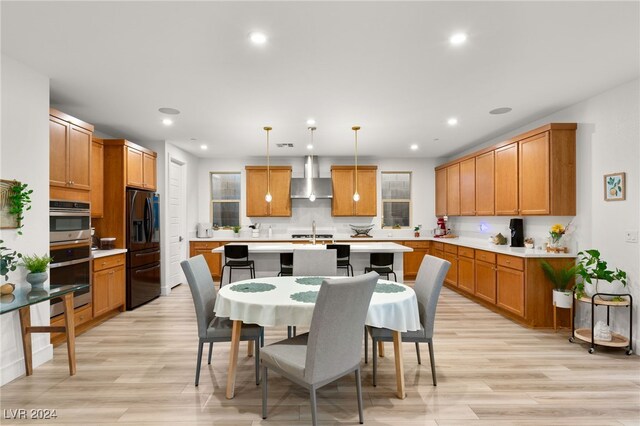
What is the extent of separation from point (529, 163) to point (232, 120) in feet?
12.9

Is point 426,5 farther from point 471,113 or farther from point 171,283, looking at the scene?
point 171,283

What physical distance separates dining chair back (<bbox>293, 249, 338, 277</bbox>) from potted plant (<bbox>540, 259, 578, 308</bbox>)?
249 centimetres

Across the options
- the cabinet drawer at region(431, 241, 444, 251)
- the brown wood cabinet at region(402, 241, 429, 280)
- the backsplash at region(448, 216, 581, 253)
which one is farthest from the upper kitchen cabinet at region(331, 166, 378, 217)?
the backsplash at region(448, 216, 581, 253)

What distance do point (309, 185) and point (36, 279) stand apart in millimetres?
4968

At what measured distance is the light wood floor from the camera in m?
2.35

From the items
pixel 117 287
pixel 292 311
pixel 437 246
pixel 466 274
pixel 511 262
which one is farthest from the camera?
pixel 437 246

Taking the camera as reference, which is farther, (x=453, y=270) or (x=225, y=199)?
(x=225, y=199)

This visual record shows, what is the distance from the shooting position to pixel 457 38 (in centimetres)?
254

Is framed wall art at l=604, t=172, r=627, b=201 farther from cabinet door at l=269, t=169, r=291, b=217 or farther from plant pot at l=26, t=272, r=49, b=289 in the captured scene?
plant pot at l=26, t=272, r=49, b=289

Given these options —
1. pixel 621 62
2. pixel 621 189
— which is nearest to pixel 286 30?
pixel 621 62

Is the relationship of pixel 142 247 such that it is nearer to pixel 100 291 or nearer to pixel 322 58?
pixel 100 291

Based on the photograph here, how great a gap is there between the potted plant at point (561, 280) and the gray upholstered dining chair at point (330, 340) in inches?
115

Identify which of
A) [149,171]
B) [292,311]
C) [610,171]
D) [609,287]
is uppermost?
[149,171]

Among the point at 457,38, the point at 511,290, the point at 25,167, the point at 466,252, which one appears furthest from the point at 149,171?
the point at 511,290
